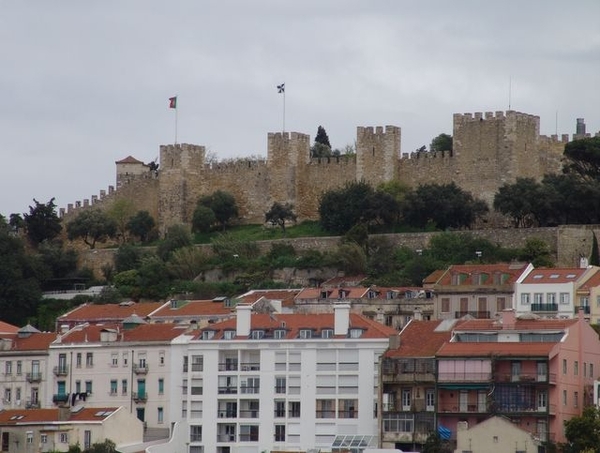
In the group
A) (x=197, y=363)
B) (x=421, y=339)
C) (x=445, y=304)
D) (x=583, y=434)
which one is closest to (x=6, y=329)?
(x=197, y=363)

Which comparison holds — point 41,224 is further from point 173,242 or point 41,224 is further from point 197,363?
point 197,363

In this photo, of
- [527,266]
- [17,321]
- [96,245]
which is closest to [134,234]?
[96,245]

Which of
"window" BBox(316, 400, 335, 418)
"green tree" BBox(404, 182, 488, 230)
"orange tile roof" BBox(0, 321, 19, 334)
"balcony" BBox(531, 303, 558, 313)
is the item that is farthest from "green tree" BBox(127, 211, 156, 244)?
"window" BBox(316, 400, 335, 418)

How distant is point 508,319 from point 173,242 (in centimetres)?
3167

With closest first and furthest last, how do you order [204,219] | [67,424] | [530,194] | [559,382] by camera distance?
[559,382] < [67,424] < [530,194] < [204,219]

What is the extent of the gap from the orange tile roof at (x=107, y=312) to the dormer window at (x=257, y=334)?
10681 millimetres

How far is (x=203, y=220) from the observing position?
10412cm

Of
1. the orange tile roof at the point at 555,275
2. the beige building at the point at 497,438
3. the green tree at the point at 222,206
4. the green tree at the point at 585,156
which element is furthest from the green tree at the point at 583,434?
the green tree at the point at 222,206

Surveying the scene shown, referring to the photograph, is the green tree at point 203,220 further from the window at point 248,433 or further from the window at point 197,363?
the window at point 248,433

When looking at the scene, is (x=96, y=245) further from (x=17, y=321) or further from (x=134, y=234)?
(x=17, y=321)

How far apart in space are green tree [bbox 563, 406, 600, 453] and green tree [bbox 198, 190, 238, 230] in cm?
4107

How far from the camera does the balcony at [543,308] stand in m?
78.0

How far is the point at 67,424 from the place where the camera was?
72.6 meters

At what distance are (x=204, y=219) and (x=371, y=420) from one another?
3469 centimetres
